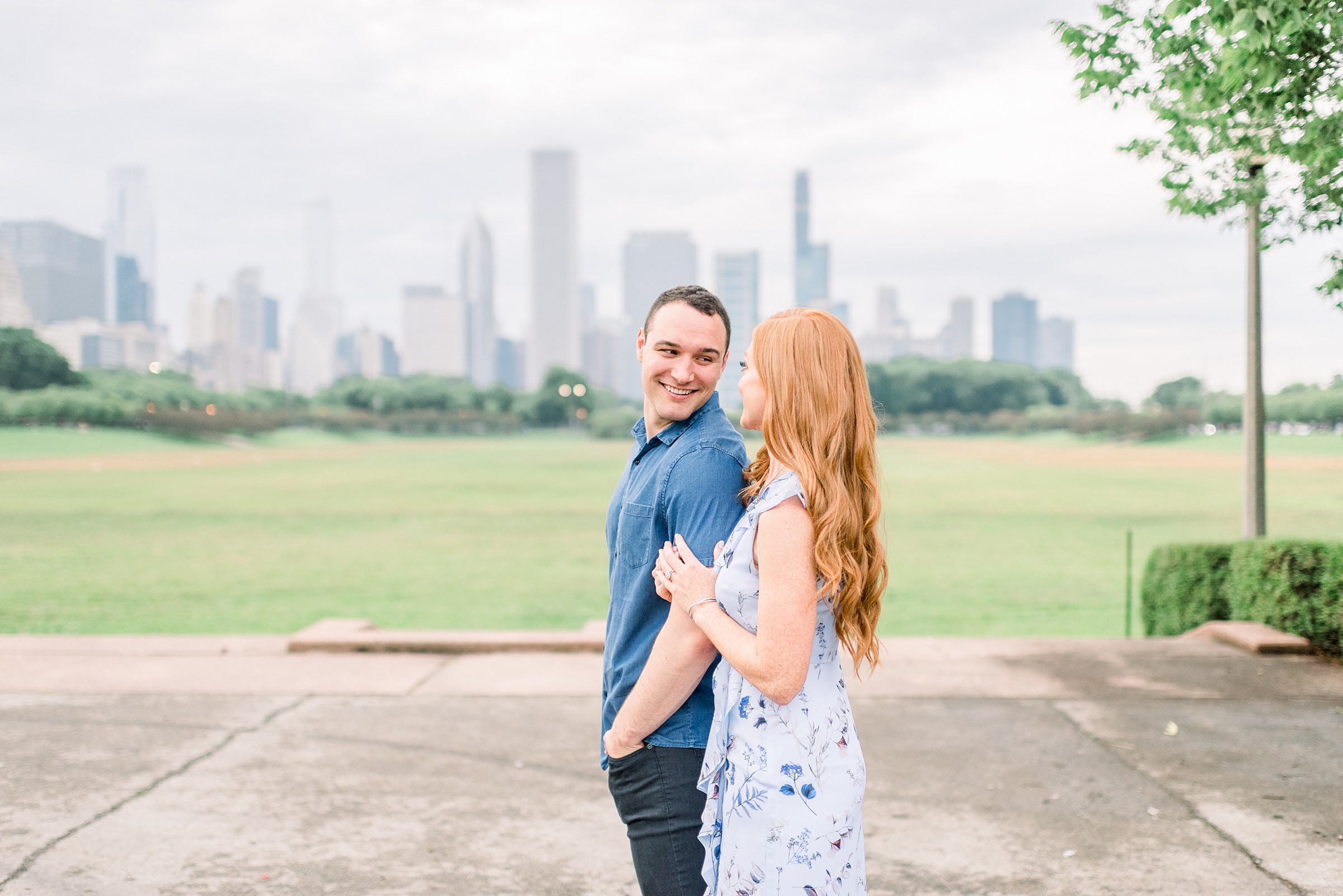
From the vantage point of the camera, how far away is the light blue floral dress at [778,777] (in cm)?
212

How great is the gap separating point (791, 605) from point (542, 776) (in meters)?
3.33

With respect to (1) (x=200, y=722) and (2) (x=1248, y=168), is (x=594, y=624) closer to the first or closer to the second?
(1) (x=200, y=722)

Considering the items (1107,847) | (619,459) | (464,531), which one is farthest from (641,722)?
(619,459)

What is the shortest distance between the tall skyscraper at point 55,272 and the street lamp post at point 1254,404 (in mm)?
170092

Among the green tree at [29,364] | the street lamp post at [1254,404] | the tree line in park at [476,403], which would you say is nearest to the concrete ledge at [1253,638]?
the street lamp post at [1254,404]

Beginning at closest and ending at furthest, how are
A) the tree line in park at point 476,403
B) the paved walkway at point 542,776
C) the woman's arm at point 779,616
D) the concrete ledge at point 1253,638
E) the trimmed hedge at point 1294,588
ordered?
Answer: the woman's arm at point 779,616 → the paved walkway at point 542,776 → the trimmed hedge at point 1294,588 → the concrete ledge at point 1253,638 → the tree line in park at point 476,403

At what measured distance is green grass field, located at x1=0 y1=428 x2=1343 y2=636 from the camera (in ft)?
40.5

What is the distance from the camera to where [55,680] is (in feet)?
21.7


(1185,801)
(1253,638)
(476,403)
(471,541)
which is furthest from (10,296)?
(1185,801)

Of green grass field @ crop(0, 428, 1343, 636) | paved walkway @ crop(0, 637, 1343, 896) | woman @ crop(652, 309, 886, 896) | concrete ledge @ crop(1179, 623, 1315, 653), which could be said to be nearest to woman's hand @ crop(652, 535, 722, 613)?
woman @ crop(652, 309, 886, 896)

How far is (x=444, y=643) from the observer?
302 inches

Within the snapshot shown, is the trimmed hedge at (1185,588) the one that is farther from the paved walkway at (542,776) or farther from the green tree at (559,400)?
the green tree at (559,400)

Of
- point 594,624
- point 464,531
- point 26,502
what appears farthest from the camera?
point 26,502

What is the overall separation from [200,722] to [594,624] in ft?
10.3
